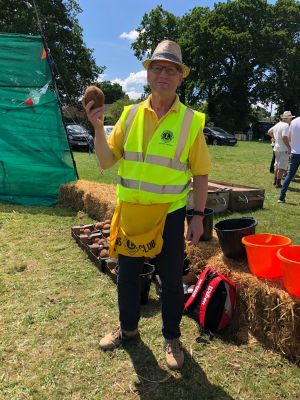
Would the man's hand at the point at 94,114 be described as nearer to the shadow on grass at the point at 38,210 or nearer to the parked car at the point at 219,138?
the shadow on grass at the point at 38,210

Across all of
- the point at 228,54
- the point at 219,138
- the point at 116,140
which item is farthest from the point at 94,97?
the point at 228,54

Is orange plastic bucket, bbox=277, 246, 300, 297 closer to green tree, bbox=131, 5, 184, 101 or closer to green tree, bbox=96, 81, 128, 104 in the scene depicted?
green tree, bbox=131, 5, 184, 101

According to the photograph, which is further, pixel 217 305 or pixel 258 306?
pixel 217 305

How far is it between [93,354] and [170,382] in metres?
0.68

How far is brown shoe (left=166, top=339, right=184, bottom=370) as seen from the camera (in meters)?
3.11

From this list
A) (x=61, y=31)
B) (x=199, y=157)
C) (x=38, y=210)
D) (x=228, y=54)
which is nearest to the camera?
(x=199, y=157)

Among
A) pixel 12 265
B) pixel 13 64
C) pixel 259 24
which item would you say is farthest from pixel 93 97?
pixel 259 24

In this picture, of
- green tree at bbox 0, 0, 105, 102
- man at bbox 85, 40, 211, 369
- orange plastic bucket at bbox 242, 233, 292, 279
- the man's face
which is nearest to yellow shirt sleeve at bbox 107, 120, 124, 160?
man at bbox 85, 40, 211, 369

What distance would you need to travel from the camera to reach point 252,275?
359cm

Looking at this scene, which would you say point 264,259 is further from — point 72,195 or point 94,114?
point 72,195

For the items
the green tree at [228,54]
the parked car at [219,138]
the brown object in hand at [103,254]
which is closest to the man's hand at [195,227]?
the brown object in hand at [103,254]

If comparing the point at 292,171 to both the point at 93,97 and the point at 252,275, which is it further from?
the point at 93,97

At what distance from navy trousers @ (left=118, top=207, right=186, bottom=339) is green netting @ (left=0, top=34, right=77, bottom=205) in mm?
5795

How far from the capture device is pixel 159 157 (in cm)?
279
